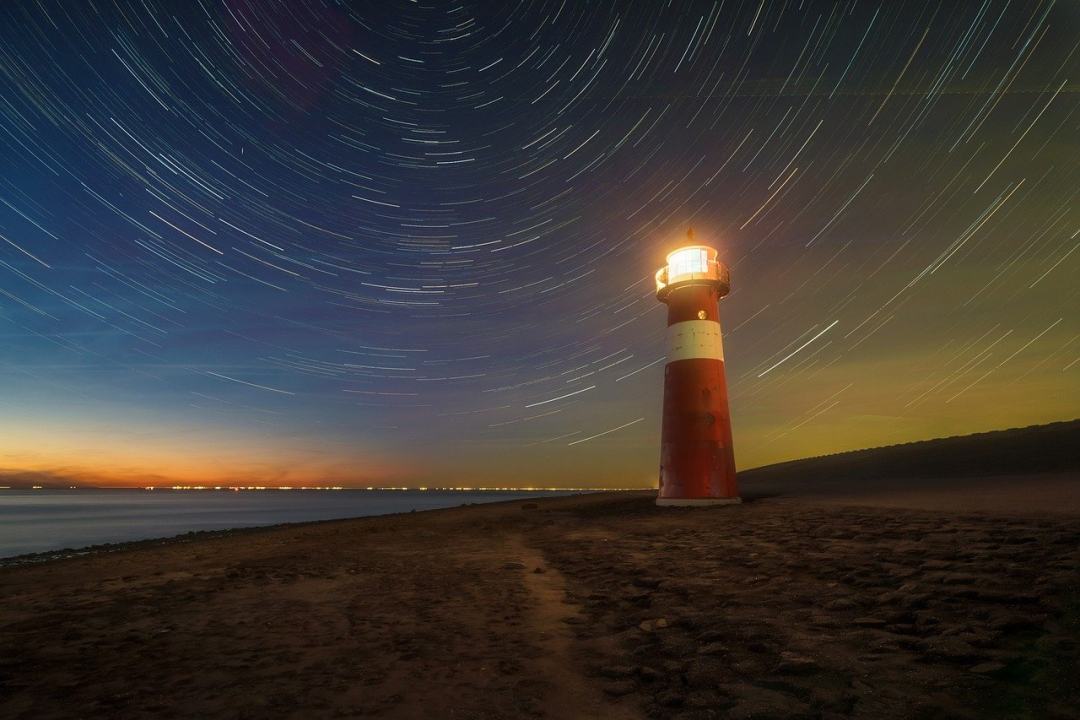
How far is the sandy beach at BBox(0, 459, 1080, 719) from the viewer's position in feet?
14.1

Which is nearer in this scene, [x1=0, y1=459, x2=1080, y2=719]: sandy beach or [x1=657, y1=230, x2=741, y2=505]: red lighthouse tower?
[x1=0, y1=459, x2=1080, y2=719]: sandy beach

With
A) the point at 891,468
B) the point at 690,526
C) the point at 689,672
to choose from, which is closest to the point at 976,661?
the point at 689,672

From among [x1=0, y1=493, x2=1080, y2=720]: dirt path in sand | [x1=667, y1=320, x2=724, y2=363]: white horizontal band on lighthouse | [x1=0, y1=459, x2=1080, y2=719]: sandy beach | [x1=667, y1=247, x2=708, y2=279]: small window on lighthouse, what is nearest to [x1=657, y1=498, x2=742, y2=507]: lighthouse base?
[x1=667, y1=320, x2=724, y2=363]: white horizontal band on lighthouse

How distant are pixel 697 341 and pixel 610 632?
14650 mm

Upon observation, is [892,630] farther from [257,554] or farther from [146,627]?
[257,554]

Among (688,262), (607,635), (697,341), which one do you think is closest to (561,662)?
(607,635)

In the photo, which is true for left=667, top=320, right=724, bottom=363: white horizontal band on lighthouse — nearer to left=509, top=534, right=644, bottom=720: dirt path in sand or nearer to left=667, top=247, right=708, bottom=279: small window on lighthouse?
left=667, top=247, right=708, bottom=279: small window on lighthouse

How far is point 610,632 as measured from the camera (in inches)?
247

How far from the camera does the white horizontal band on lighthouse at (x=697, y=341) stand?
1962 cm

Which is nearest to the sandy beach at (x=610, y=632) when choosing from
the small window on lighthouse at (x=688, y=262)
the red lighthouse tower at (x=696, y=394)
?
the red lighthouse tower at (x=696, y=394)

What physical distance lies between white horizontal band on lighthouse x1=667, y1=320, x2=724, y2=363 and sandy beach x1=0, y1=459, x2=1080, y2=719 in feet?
28.2

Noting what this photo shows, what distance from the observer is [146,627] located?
24.0ft

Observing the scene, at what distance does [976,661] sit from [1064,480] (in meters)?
18.2

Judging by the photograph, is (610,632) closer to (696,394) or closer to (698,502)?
(698,502)
